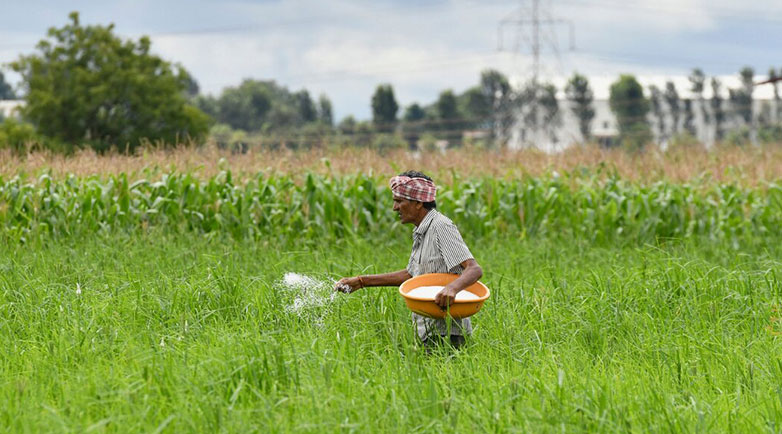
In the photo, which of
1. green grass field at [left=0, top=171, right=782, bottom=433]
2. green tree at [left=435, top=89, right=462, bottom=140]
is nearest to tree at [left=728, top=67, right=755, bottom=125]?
green tree at [left=435, top=89, right=462, bottom=140]

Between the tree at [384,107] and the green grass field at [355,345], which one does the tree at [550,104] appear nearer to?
the tree at [384,107]

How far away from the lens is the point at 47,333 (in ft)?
16.1

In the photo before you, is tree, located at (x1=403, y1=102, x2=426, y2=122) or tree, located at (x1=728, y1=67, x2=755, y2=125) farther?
tree, located at (x1=403, y1=102, x2=426, y2=122)

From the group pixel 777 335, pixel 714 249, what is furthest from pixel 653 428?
pixel 714 249

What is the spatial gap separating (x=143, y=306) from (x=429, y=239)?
6.93 feet

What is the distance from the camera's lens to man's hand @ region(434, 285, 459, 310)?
4.20 m

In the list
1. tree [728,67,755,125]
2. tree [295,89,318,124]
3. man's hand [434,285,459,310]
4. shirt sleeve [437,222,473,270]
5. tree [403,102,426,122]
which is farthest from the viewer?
tree [403,102,426,122]

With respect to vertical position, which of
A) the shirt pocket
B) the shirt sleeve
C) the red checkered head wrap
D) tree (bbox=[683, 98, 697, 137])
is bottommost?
tree (bbox=[683, 98, 697, 137])

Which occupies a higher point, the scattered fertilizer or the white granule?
the white granule

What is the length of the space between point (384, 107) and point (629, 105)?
27359 mm

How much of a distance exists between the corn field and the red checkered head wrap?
552cm

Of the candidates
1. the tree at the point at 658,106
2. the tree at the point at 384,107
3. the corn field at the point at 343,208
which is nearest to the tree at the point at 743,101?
the tree at the point at 658,106

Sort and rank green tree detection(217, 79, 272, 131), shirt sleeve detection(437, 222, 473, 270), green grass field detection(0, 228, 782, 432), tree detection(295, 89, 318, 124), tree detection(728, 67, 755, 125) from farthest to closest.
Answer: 1. green tree detection(217, 79, 272, 131)
2. tree detection(295, 89, 318, 124)
3. tree detection(728, 67, 755, 125)
4. shirt sleeve detection(437, 222, 473, 270)
5. green grass field detection(0, 228, 782, 432)

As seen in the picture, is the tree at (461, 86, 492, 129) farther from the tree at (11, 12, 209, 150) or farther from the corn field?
the corn field
